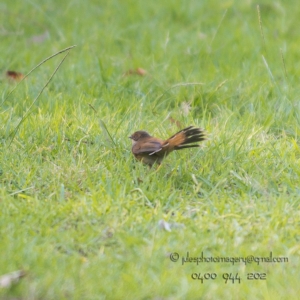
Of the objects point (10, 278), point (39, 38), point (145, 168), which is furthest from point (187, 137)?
point (39, 38)

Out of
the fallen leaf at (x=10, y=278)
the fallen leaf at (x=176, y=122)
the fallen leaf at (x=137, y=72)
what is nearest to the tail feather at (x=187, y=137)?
the fallen leaf at (x=176, y=122)

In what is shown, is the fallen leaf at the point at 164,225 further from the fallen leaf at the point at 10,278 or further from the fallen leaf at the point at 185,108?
the fallen leaf at the point at 185,108

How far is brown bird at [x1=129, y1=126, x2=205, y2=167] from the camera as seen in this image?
4.60m

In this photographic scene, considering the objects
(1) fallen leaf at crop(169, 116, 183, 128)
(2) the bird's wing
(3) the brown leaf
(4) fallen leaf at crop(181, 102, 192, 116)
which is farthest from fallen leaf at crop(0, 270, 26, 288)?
(3) the brown leaf

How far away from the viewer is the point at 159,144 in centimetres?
480

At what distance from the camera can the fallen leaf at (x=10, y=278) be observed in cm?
338

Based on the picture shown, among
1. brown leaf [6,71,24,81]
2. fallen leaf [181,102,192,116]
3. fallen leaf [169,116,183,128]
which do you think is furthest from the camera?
brown leaf [6,71,24,81]

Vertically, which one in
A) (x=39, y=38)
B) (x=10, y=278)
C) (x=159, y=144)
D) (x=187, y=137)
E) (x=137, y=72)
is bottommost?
(x=137, y=72)

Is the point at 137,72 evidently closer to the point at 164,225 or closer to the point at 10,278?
the point at 164,225

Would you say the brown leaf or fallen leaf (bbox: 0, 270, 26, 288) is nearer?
fallen leaf (bbox: 0, 270, 26, 288)

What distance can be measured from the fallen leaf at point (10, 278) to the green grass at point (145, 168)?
3cm

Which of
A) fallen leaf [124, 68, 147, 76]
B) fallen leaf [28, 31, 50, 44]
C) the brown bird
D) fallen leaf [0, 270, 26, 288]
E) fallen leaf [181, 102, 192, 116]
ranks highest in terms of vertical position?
fallen leaf [0, 270, 26, 288]

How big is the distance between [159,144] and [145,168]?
22 cm

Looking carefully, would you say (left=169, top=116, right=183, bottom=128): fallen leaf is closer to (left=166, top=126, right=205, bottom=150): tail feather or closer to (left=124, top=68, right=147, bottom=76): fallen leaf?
(left=166, top=126, right=205, bottom=150): tail feather
